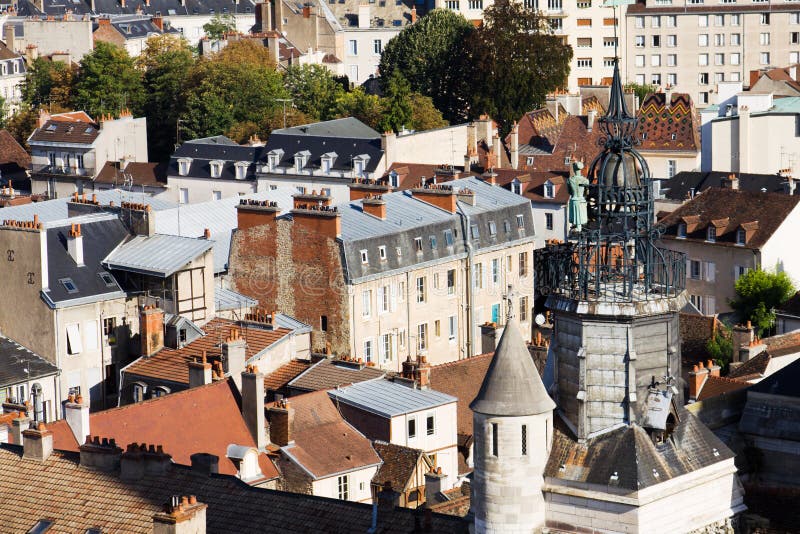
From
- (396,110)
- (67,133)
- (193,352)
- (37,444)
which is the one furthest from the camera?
(396,110)

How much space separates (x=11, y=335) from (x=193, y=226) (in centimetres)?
1236

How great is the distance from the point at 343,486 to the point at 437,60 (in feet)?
257

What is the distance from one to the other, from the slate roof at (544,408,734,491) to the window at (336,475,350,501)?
17.2 m

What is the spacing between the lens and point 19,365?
56844 mm

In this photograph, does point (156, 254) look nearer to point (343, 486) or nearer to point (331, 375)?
point (331, 375)

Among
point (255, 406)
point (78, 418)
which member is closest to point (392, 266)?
point (255, 406)

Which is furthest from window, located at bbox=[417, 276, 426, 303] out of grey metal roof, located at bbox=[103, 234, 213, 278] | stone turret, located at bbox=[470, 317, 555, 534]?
stone turret, located at bbox=[470, 317, 555, 534]

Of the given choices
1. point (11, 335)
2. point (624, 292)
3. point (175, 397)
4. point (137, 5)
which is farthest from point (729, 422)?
point (137, 5)

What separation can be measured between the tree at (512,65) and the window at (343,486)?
6803 centimetres

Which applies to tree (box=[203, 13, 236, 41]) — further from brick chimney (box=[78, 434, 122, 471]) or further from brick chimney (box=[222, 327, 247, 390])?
brick chimney (box=[78, 434, 122, 471])

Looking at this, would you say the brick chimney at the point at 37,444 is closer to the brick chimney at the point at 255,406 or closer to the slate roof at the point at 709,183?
the brick chimney at the point at 255,406

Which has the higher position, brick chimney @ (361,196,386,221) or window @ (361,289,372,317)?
brick chimney @ (361,196,386,221)

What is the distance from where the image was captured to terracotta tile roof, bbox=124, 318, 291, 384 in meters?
52.9

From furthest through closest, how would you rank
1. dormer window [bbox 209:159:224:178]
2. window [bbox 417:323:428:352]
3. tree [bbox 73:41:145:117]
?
tree [bbox 73:41:145:117], dormer window [bbox 209:159:224:178], window [bbox 417:323:428:352]
